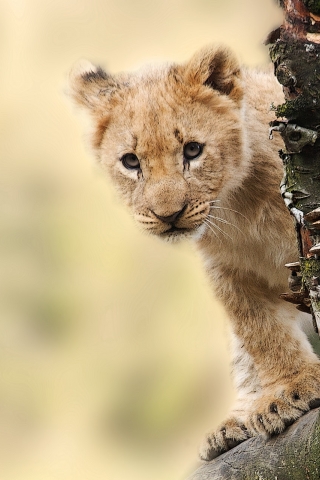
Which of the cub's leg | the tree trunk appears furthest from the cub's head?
the tree trunk

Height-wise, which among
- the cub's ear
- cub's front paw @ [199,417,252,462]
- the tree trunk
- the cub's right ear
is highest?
the cub's right ear

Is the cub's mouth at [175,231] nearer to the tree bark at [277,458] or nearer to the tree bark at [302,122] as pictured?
the tree bark at [277,458]

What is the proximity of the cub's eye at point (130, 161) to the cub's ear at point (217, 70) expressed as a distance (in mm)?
558

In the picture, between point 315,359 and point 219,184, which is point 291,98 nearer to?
point 219,184

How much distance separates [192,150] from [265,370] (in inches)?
52.6

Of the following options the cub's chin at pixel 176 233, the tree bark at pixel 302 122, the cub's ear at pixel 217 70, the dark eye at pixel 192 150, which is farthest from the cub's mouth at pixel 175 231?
the tree bark at pixel 302 122

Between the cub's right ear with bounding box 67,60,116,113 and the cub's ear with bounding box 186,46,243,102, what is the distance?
0.50 metres

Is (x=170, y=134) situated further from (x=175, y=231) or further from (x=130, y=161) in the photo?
(x=175, y=231)

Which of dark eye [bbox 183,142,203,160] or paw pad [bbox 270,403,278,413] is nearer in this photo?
paw pad [bbox 270,403,278,413]

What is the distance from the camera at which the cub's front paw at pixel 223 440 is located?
3.61 metres

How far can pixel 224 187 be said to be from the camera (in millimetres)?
3811

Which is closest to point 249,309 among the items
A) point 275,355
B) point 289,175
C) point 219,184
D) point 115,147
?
point 275,355

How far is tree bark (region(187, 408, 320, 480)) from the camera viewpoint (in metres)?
2.50

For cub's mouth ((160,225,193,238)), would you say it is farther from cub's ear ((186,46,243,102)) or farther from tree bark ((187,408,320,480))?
tree bark ((187,408,320,480))
